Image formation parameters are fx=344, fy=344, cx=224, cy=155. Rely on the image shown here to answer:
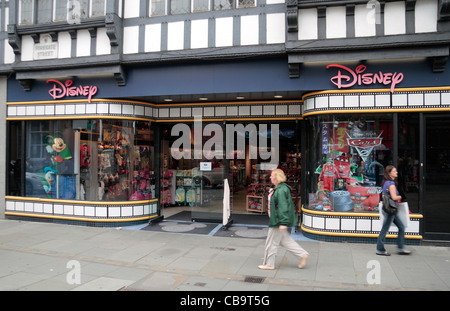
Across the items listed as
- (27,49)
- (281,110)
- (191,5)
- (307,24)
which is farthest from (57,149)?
(307,24)

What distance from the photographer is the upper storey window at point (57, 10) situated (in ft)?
31.6

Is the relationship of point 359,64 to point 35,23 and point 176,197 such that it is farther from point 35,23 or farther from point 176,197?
point 35,23

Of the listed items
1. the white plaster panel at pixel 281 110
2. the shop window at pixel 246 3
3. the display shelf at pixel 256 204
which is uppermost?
the shop window at pixel 246 3

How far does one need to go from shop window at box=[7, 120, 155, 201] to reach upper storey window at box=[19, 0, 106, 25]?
9.75 feet

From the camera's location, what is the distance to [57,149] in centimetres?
1048

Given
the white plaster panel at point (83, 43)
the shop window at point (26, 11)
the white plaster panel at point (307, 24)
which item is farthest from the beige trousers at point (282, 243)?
the shop window at point (26, 11)

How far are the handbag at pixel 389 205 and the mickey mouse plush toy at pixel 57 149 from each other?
28.3 feet

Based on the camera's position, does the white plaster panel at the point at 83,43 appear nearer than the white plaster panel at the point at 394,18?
No

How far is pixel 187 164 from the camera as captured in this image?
11977mm

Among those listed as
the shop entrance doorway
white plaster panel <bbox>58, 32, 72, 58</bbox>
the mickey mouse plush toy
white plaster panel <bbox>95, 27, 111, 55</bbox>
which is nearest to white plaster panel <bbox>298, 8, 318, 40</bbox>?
the shop entrance doorway

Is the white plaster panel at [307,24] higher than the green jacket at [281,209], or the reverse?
the white plaster panel at [307,24]

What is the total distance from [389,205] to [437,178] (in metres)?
1.96

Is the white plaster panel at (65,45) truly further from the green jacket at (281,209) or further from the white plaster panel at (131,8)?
the green jacket at (281,209)

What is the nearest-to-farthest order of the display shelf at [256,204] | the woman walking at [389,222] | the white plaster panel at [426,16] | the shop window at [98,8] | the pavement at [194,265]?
1. the pavement at [194,265]
2. the woman walking at [389,222]
3. the white plaster panel at [426,16]
4. the shop window at [98,8]
5. the display shelf at [256,204]
